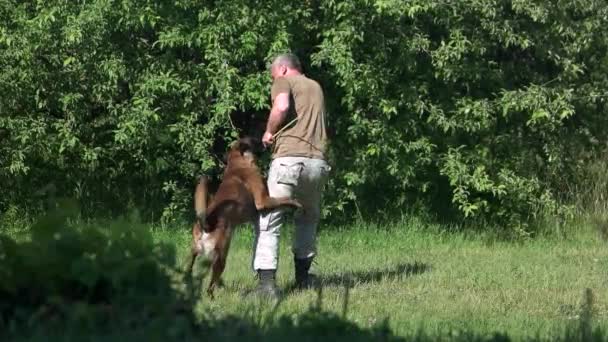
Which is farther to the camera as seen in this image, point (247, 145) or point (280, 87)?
point (247, 145)

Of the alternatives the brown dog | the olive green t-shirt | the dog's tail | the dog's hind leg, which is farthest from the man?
the dog's tail

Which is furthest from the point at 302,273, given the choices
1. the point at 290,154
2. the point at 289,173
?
the point at 290,154

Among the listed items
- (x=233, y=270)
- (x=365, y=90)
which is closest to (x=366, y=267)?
(x=233, y=270)

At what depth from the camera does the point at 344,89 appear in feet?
45.1

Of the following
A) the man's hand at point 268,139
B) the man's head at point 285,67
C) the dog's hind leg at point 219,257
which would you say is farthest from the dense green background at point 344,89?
the dog's hind leg at point 219,257

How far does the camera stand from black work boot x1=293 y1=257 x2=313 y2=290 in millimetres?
9945

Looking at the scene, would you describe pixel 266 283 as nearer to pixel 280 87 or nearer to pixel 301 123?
pixel 301 123

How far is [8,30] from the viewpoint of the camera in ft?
45.1

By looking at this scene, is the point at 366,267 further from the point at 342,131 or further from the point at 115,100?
the point at 115,100

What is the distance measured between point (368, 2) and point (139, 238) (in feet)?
24.1

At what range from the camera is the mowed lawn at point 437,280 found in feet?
26.8

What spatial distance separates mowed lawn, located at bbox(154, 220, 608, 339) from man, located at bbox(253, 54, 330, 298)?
0.38 meters

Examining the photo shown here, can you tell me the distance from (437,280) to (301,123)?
194 cm

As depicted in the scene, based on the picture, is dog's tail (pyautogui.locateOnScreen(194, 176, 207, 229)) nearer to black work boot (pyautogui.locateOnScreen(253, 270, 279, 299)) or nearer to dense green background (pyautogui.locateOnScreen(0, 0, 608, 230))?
black work boot (pyautogui.locateOnScreen(253, 270, 279, 299))
